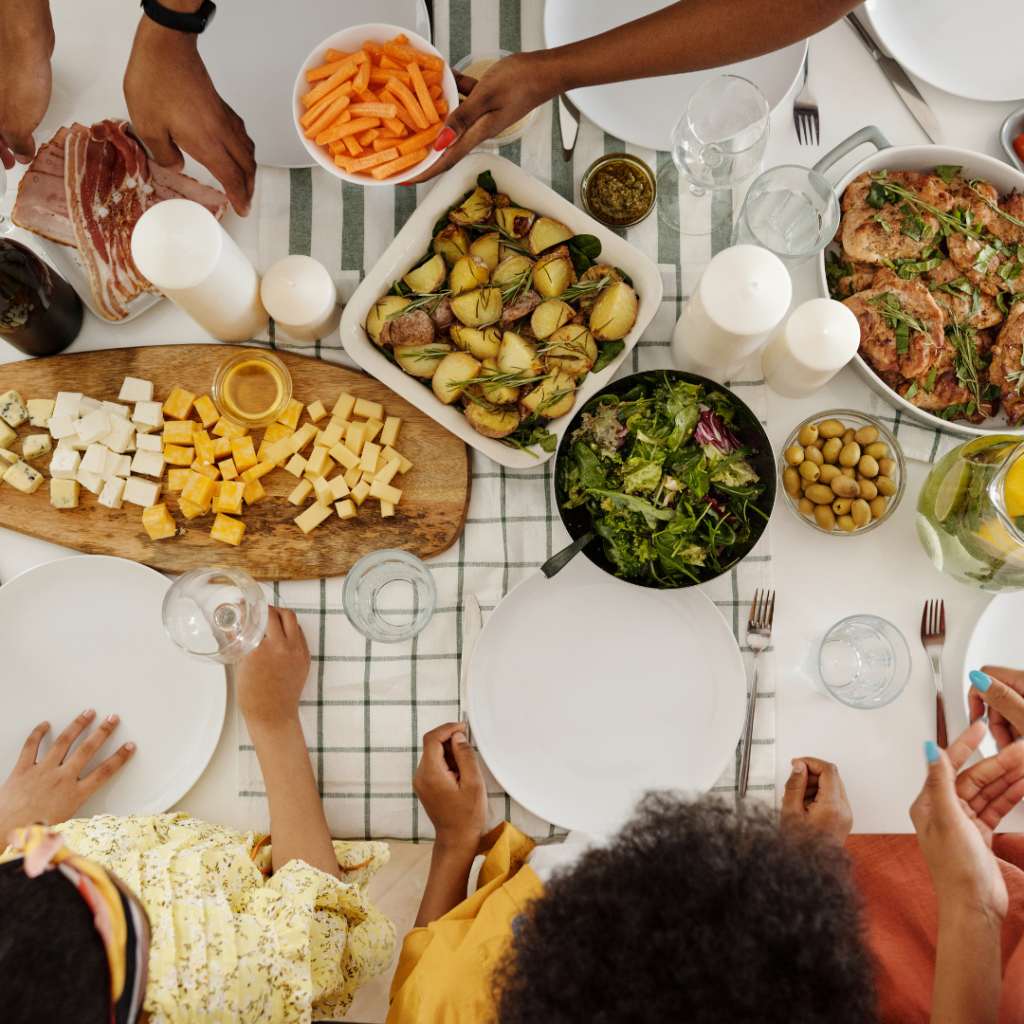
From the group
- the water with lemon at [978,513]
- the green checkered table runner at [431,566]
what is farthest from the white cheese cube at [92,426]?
the water with lemon at [978,513]

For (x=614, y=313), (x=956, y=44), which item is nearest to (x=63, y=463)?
(x=614, y=313)

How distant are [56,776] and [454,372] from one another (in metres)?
0.98

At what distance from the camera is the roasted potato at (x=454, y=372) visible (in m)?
1.12

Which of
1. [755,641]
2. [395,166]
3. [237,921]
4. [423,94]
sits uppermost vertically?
[423,94]

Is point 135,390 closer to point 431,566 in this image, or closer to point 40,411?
point 40,411

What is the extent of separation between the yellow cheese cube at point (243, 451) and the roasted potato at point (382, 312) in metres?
0.31

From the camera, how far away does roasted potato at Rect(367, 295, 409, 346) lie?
1147mm

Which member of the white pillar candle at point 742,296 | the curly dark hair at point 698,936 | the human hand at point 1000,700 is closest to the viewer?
the curly dark hair at point 698,936

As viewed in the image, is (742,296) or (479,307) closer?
(742,296)

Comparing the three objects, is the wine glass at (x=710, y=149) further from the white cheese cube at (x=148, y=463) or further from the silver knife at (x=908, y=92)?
the white cheese cube at (x=148, y=463)

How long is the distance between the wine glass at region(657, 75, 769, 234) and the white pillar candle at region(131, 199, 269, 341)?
30.6 inches

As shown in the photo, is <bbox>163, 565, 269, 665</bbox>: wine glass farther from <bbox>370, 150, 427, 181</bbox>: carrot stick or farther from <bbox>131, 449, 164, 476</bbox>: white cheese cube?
<bbox>370, 150, 427, 181</bbox>: carrot stick

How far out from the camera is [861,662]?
1.25m

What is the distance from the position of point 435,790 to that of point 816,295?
1.12 metres
